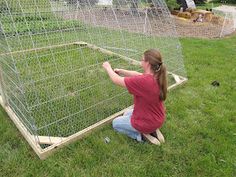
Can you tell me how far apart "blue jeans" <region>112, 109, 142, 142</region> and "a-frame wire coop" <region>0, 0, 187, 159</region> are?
0.59ft

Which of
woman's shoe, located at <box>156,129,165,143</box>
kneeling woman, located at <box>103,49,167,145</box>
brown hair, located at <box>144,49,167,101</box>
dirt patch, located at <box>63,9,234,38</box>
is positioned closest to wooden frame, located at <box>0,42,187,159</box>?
kneeling woman, located at <box>103,49,167,145</box>

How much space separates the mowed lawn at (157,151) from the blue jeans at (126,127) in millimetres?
66

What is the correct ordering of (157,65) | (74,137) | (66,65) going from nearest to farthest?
1. (157,65)
2. (74,137)
3. (66,65)

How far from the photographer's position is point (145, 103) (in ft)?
9.87

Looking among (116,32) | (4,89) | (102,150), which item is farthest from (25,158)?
(116,32)

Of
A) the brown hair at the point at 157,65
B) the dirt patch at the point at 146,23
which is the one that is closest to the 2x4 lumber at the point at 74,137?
the brown hair at the point at 157,65

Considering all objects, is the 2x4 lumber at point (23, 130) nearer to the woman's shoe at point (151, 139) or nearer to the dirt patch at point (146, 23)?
the woman's shoe at point (151, 139)

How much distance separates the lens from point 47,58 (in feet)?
16.8

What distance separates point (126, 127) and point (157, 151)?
0.43 metres

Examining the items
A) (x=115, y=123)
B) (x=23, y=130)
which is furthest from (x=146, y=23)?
(x=23, y=130)

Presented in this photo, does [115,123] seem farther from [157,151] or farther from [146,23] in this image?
[146,23]

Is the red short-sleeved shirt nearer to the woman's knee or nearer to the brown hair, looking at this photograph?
the brown hair

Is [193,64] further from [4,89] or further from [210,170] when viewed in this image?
[4,89]

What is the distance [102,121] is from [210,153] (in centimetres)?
126
